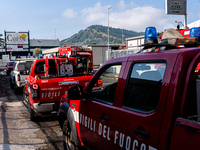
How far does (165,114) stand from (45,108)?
15.2 feet

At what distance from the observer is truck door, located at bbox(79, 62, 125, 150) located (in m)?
2.67

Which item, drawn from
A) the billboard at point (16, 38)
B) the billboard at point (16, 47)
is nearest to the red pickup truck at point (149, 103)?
the billboard at point (16, 38)

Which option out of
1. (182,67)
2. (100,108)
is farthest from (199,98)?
(100,108)

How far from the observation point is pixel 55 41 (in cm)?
7806

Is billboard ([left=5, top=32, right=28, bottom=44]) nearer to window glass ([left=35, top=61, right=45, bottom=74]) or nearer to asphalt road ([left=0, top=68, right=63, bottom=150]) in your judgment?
asphalt road ([left=0, top=68, right=63, bottom=150])

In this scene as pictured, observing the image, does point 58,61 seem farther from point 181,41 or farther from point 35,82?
point 181,41

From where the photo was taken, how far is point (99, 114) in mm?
2855

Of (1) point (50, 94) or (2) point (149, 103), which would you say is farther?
(1) point (50, 94)

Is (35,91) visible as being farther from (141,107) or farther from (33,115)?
(141,107)

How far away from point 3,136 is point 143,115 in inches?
178

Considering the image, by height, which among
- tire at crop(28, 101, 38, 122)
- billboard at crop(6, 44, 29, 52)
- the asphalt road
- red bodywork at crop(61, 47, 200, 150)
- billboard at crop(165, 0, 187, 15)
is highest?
billboard at crop(165, 0, 187, 15)

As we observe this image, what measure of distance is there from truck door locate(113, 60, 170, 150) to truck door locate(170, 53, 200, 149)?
0.18 m

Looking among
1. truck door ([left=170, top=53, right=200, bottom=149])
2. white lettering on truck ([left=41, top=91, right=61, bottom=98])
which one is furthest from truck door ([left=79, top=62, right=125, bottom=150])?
white lettering on truck ([left=41, top=91, right=61, bottom=98])

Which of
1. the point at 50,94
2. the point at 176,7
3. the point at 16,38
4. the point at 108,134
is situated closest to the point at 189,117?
the point at 108,134
